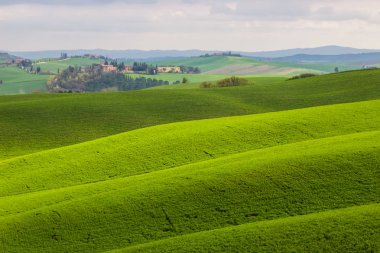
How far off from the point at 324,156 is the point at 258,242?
11.1 metres

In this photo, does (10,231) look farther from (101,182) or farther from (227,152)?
(227,152)

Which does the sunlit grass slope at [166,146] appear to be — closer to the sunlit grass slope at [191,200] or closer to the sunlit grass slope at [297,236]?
the sunlit grass slope at [191,200]

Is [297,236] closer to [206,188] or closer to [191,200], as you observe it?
[191,200]

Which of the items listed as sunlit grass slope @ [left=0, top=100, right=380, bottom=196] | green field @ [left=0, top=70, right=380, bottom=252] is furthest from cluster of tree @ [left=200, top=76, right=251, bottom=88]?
sunlit grass slope @ [left=0, top=100, right=380, bottom=196]

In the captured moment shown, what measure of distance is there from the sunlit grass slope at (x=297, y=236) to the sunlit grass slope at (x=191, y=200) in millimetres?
807

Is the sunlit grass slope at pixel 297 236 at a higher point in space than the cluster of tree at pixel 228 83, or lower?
higher

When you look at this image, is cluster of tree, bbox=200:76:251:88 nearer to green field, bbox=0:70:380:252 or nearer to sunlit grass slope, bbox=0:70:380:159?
sunlit grass slope, bbox=0:70:380:159

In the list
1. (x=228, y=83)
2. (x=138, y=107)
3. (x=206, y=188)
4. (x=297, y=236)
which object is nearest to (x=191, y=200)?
(x=206, y=188)

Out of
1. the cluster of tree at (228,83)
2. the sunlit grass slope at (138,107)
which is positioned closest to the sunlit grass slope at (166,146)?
the sunlit grass slope at (138,107)

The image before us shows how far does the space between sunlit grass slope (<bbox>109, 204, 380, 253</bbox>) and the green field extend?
0.15ft

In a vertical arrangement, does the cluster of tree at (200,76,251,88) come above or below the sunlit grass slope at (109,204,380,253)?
below

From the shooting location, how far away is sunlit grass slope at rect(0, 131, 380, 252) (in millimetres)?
25844

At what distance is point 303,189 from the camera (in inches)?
1091

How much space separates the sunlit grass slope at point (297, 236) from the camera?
21.0 m
